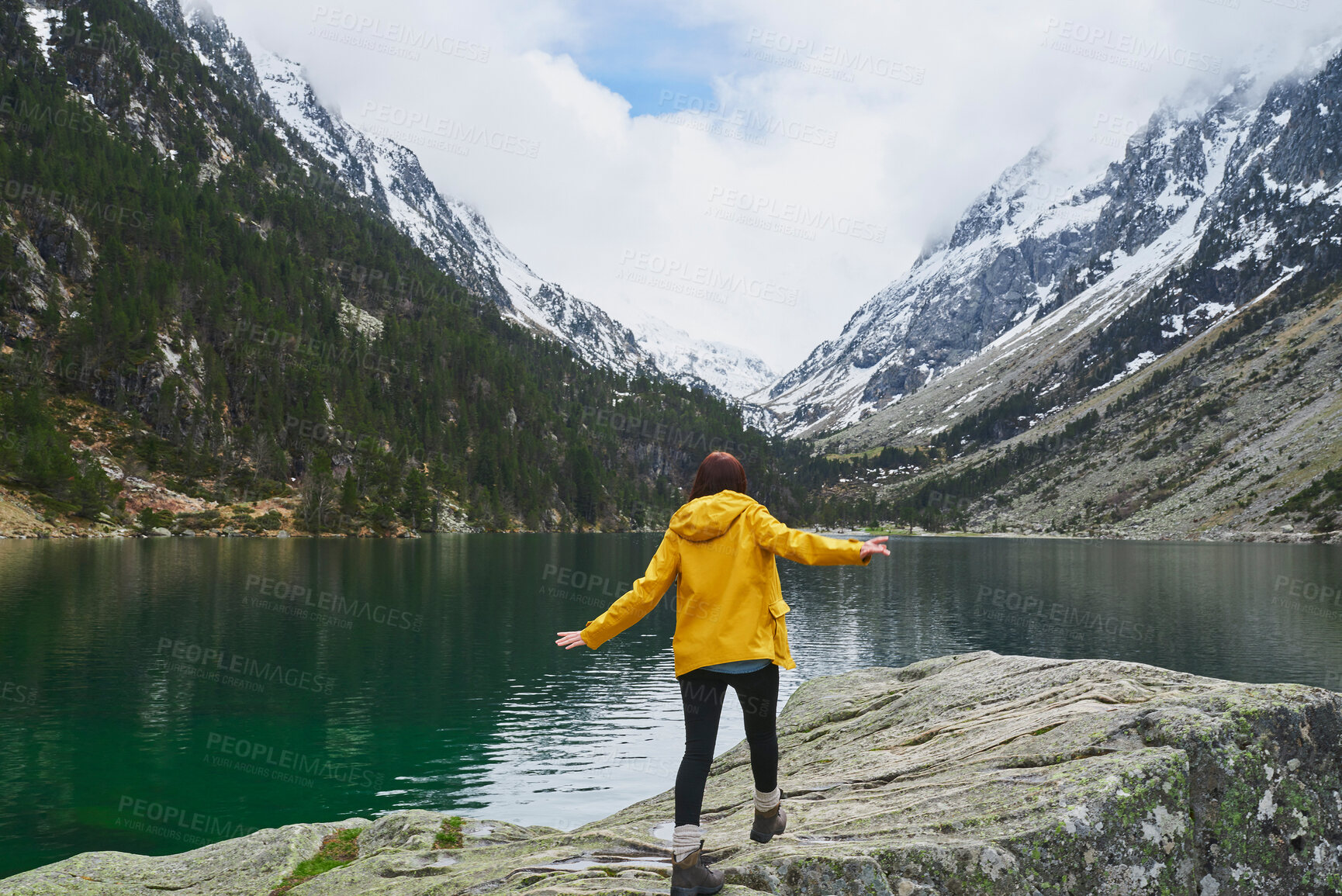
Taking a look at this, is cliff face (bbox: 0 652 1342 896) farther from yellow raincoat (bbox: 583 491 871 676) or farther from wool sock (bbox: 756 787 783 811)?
yellow raincoat (bbox: 583 491 871 676)

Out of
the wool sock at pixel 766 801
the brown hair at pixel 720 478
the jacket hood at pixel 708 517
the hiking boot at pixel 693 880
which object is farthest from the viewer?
the brown hair at pixel 720 478

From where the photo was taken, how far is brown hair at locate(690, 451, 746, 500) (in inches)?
312

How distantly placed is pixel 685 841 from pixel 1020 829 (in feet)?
9.38

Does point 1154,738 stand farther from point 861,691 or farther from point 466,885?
point 861,691

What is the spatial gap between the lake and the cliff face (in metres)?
10.7

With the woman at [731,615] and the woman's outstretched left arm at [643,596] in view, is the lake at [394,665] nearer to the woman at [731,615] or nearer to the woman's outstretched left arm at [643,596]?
the woman's outstretched left arm at [643,596]

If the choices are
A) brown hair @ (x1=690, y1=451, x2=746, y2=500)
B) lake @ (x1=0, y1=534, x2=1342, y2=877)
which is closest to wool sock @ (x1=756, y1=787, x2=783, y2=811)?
brown hair @ (x1=690, y1=451, x2=746, y2=500)

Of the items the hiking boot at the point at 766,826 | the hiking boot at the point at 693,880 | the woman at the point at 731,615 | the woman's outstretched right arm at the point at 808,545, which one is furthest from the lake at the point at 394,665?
the woman's outstretched right arm at the point at 808,545

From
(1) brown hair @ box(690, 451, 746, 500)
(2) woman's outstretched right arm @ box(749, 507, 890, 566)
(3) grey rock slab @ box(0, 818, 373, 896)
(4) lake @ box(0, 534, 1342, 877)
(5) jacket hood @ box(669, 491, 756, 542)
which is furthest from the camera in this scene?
(4) lake @ box(0, 534, 1342, 877)

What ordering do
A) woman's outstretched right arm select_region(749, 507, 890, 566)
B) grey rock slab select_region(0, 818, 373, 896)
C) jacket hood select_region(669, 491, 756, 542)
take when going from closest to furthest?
1. woman's outstretched right arm select_region(749, 507, 890, 566)
2. jacket hood select_region(669, 491, 756, 542)
3. grey rock slab select_region(0, 818, 373, 896)

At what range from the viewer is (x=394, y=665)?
36812 millimetres

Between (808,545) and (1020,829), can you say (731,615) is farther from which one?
(1020,829)

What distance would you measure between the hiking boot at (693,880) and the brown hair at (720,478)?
10.4 ft

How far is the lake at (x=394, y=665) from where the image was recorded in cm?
2134
